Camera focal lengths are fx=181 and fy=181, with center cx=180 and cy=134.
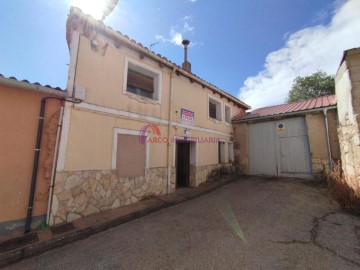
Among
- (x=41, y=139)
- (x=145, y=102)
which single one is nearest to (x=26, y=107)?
(x=41, y=139)

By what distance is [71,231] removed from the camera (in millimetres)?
3750

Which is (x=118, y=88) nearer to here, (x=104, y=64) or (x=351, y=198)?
(x=104, y=64)

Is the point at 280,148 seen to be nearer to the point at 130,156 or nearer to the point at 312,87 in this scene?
the point at 130,156

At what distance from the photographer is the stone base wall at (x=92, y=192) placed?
4.25 m

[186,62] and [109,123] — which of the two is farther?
[186,62]

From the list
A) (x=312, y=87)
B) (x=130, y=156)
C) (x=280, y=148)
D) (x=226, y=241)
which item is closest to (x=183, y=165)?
(x=130, y=156)

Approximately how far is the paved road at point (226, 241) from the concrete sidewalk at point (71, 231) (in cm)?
17

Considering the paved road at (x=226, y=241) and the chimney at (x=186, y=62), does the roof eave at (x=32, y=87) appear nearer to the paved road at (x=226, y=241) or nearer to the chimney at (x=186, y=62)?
the paved road at (x=226, y=241)

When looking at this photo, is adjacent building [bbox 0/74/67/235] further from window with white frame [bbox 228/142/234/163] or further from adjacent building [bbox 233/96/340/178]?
adjacent building [bbox 233/96/340/178]

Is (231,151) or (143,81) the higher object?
(143,81)

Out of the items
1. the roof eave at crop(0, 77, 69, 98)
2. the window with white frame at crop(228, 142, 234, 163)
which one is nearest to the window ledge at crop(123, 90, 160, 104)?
the roof eave at crop(0, 77, 69, 98)

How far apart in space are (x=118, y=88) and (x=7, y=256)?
444cm

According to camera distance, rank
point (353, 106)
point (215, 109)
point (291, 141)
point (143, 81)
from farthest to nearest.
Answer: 1. point (215, 109)
2. point (291, 141)
3. point (143, 81)
4. point (353, 106)

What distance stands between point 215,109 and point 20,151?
29.6 ft
